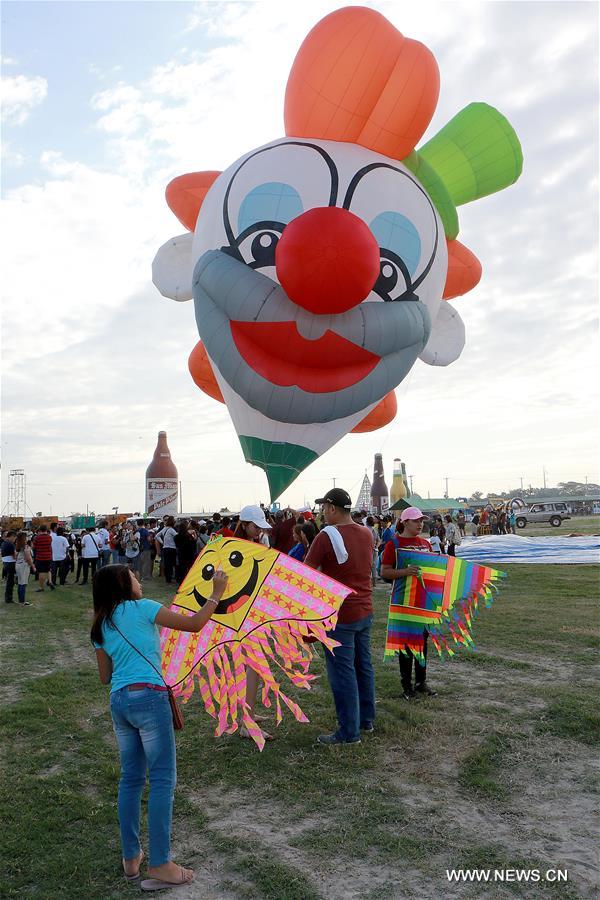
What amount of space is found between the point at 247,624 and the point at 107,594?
41.0 inches

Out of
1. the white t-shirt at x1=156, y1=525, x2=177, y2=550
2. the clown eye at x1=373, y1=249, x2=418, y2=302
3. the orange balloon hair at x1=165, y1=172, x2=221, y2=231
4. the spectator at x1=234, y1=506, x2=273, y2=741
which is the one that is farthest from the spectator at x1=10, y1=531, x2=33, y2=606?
the spectator at x1=234, y1=506, x2=273, y2=741

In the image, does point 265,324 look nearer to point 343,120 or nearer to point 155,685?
point 343,120

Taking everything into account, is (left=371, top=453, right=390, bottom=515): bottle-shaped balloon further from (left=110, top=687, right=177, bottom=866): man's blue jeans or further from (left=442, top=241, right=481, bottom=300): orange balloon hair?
(left=110, top=687, right=177, bottom=866): man's blue jeans

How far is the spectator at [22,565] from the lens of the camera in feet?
37.4

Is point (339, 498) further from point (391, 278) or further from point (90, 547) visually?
point (90, 547)

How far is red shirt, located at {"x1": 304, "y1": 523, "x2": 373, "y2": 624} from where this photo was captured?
4.52 m

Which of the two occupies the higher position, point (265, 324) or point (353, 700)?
point (265, 324)

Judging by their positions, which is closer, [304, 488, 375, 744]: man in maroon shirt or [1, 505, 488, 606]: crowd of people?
[304, 488, 375, 744]: man in maroon shirt

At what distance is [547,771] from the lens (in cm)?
395

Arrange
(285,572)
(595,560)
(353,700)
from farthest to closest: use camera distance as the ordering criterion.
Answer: (595,560)
(353,700)
(285,572)

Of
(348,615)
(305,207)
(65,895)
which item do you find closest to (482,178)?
(305,207)

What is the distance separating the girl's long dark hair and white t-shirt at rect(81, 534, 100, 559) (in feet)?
38.1

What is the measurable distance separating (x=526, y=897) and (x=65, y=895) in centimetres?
196

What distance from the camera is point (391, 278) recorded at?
9.87 m
